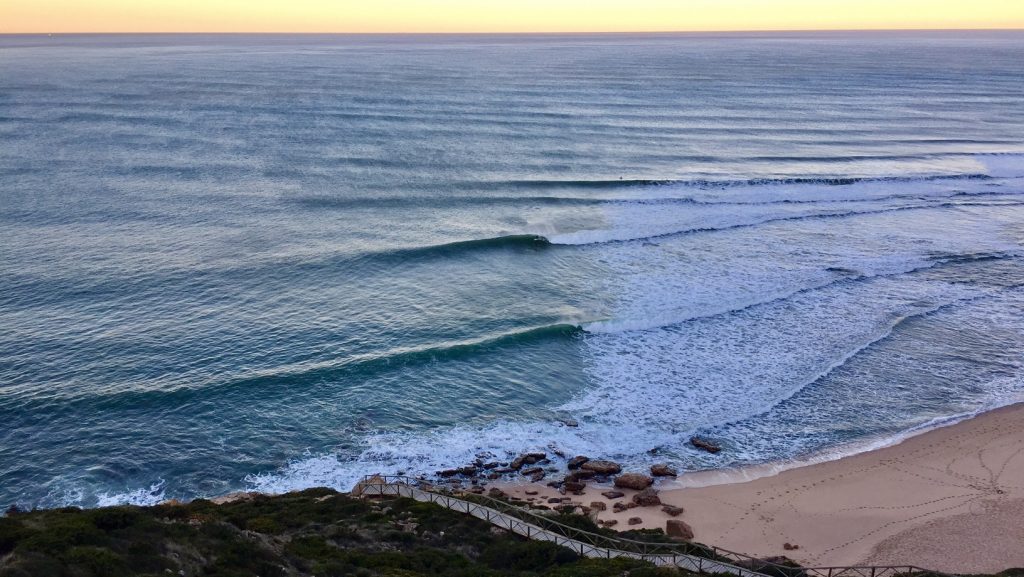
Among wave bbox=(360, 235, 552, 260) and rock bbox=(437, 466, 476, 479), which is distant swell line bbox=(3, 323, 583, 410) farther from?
wave bbox=(360, 235, 552, 260)

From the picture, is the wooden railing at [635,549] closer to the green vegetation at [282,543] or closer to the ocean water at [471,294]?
the green vegetation at [282,543]

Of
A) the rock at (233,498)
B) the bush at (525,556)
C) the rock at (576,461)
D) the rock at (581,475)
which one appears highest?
the bush at (525,556)

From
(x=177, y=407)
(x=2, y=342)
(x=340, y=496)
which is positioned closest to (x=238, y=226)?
(x=2, y=342)

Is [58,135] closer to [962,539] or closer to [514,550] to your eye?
[514,550]

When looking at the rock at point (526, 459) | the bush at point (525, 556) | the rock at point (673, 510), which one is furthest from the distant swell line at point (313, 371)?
the bush at point (525, 556)

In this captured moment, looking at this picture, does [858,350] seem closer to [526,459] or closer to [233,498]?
[526,459]
